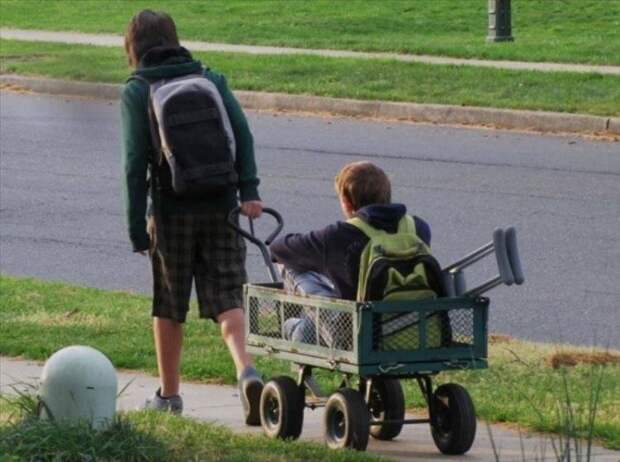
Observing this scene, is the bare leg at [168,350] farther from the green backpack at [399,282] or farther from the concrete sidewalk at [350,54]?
the concrete sidewalk at [350,54]

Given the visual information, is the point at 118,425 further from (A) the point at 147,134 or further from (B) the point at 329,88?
(B) the point at 329,88

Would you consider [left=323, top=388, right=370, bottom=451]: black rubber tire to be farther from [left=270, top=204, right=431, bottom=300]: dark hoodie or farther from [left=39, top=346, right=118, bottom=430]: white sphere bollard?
[left=39, top=346, right=118, bottom=430]: white sphere bollard

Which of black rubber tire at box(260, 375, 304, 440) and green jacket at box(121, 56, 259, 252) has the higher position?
green jacket at box(121, 56, 259, 252)

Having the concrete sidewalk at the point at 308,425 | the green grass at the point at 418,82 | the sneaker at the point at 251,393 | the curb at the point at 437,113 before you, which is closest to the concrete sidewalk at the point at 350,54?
A: the green grass at the point at 418,82

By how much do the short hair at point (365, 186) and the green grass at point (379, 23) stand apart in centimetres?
1372

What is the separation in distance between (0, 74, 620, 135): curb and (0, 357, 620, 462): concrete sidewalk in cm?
849

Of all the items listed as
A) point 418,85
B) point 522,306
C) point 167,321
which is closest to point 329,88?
point 418,85

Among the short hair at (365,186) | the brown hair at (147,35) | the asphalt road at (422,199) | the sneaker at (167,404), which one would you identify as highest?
the brown hair at (147,35)

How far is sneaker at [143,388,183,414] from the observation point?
6.66 meters

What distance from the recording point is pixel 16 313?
892cm

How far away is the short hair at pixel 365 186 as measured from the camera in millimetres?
6082

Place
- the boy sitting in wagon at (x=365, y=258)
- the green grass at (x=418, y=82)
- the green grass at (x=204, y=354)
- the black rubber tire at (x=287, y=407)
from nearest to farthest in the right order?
the boy sitting in wagon at (x=365, y=258)
the black rubber tire at (x=287, y=407)
the green grass at (x=204, y=354)
the green grass at (x=418, y=82)

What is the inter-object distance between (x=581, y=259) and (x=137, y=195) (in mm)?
4614

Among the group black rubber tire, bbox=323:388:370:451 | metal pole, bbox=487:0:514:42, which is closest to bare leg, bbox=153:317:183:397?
black rubber tire, bbox=323:388:370:451
